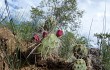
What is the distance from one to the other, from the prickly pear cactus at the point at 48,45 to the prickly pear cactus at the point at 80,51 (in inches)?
14.7

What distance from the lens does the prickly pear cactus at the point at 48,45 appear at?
3.94 meters

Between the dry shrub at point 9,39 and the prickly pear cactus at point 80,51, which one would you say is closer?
the dry shrub at point 9,39

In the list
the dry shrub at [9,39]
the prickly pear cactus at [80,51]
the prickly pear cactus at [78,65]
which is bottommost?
the prickly pear cactus at [78,65]

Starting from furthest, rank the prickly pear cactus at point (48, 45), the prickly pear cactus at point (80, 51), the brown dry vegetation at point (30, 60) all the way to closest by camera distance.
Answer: the prickly pear cactus at point (80, 51) → the brown dry vegetation at point (30, 60) → the prickly pear cactus at point (48, 45)

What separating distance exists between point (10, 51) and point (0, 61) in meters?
0.32

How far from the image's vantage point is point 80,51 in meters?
4.31

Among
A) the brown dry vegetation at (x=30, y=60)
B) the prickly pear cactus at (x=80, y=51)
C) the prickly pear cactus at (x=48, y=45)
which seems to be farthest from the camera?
the prickly pear cactus at (x=80, y=51)

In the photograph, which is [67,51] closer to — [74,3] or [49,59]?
[49,59]

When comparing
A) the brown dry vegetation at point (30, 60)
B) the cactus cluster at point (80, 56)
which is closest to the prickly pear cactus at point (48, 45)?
the brown dry vegetation at point (30, 60)

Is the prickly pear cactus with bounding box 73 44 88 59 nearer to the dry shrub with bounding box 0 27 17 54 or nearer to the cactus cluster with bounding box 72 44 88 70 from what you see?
the cactus cluster with bounding box 72 44 88 70

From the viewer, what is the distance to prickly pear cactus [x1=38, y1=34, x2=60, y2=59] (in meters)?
A: 3.94

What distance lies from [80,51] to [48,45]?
1.77 ft

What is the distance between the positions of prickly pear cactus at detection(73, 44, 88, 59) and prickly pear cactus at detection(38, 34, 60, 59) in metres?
0.37

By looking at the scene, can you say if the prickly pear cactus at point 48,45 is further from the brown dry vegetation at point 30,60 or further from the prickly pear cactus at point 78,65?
the prickly pear cactus at point 78,65
